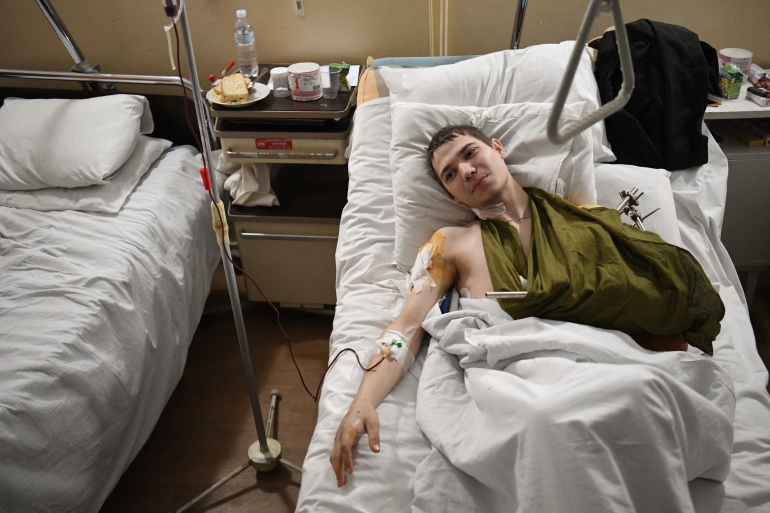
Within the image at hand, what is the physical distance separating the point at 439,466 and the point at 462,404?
0.49ft

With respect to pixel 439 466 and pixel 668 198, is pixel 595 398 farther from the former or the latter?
pixel 668 198

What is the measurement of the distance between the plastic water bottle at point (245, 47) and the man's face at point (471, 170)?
3.10 feet

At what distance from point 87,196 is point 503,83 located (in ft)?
4.61

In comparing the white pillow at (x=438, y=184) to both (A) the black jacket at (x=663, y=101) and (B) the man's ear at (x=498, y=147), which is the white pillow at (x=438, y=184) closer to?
(B) the man's ear at (x=498, y=147)

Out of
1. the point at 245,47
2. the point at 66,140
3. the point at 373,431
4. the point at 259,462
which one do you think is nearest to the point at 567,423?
the point at 373,431

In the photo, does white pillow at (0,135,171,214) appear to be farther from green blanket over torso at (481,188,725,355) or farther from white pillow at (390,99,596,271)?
green blanket over torso at (481,188,725,355)

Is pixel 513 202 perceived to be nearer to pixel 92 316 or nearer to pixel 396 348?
pixel 396 348

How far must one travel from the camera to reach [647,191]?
166cm

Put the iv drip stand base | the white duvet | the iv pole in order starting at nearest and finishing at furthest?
the white duvet < the iv pole < the iv drip stand base

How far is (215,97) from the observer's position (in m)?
1.95

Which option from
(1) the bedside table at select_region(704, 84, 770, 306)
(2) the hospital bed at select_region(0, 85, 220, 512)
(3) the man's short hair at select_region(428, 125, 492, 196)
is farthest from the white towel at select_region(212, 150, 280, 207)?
(1) the bedside table at select_region(704, 84, 770, 306)

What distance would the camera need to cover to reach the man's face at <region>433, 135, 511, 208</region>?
1.51 m

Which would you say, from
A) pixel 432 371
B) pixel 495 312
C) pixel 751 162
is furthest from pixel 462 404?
pixel 751 162

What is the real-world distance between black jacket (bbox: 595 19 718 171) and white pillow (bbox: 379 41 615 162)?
7 centimetres
